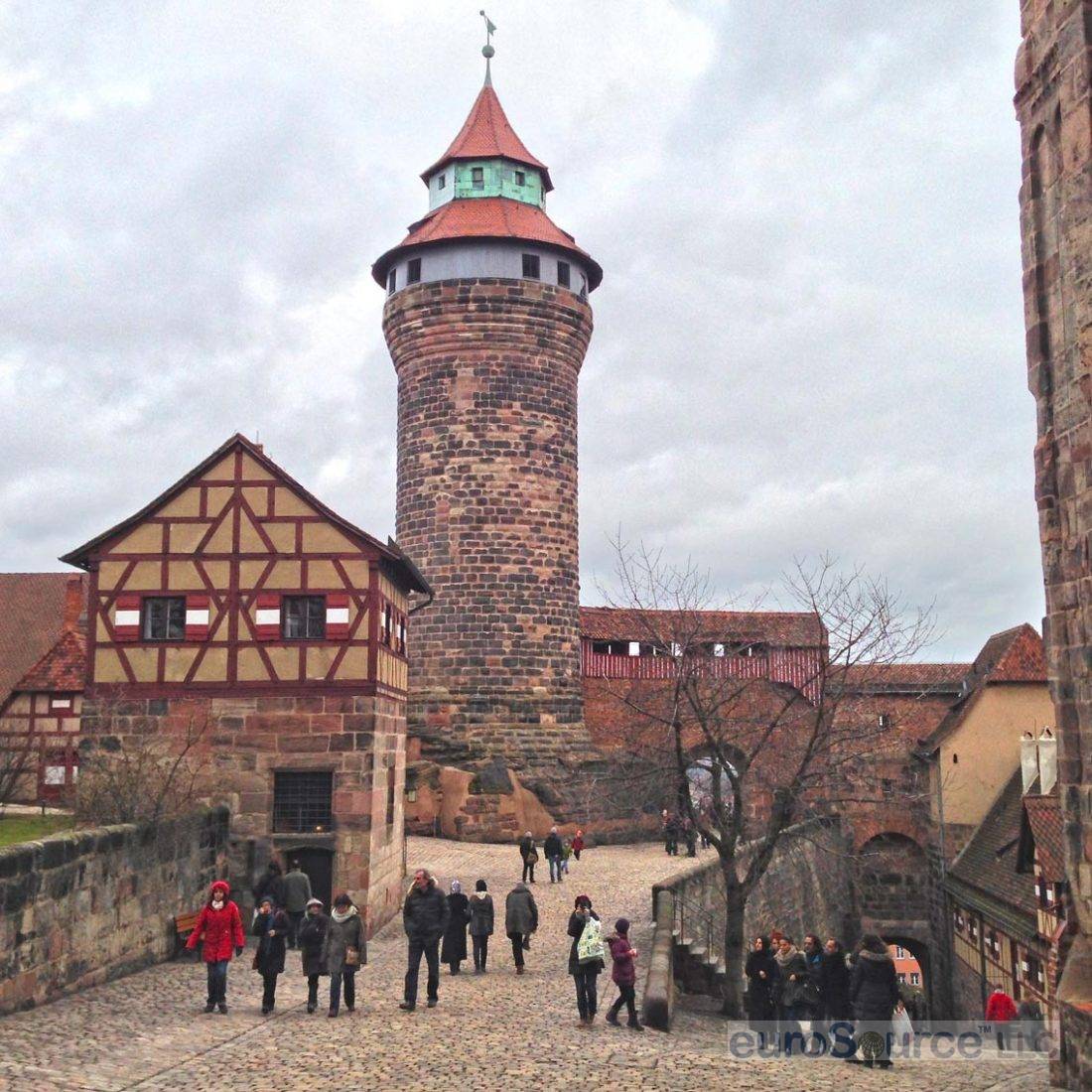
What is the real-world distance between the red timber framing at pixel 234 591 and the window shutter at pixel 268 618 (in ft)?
0.05

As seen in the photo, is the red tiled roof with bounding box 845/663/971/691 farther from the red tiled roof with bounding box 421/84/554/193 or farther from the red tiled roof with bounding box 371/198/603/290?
the red tiled roof with bounding box 421/84/554/193

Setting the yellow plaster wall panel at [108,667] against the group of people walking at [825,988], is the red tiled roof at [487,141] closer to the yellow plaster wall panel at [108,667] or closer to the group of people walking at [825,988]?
the yellow plaster wall panel at [108,667]

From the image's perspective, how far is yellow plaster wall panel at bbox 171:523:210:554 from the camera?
63.6ft

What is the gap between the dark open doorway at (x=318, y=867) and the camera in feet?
60.2

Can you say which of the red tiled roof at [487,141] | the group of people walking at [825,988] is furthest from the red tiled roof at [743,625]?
the group of people walking at [825,988]

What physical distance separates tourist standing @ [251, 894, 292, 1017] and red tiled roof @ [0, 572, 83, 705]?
85.2 feet

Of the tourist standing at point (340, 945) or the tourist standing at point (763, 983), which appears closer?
the tourist standing at point (340, 945)

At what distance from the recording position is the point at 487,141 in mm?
34188

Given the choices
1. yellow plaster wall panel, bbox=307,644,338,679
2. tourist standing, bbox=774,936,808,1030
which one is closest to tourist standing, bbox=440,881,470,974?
tourist standing, bbox=774,936,808,1030

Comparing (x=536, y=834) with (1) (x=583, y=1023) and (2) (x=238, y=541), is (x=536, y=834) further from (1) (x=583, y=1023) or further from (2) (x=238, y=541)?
(1) (x=583, y=1023)

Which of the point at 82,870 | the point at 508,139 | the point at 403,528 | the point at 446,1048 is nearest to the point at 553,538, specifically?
the point at 403,528

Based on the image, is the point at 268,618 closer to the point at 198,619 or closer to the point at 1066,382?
the point at 198,619

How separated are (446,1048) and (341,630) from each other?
9.09m

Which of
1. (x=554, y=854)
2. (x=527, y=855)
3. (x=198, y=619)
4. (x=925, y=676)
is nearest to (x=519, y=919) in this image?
(x=198, y=619)
